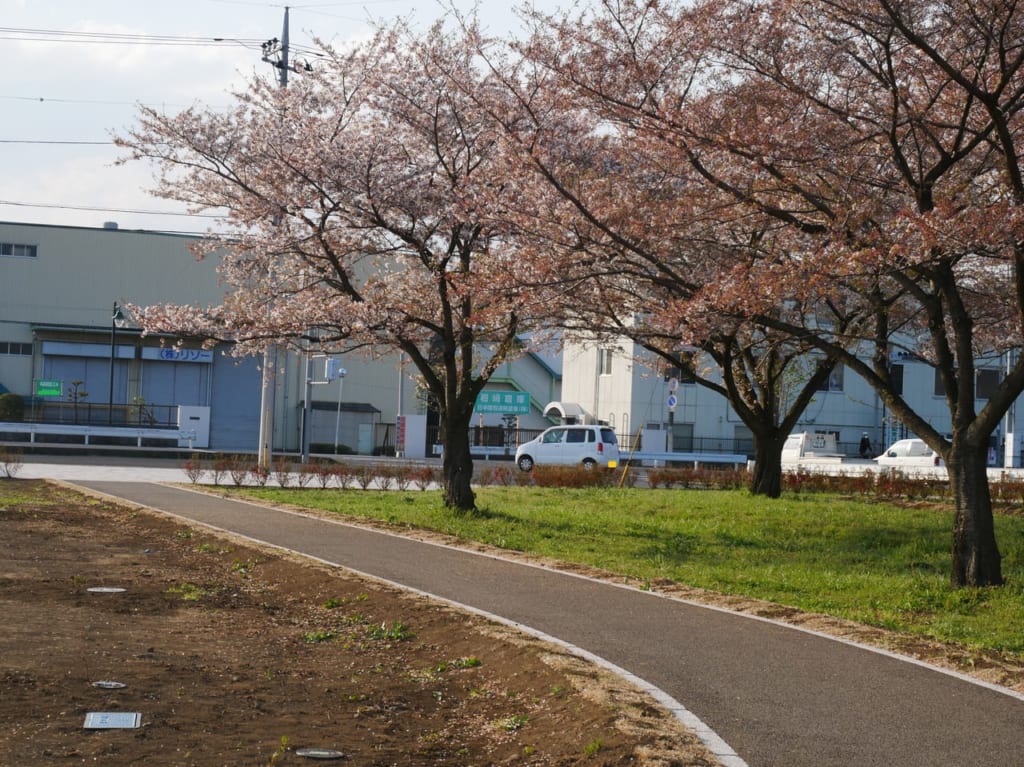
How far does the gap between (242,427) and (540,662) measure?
46623 mm

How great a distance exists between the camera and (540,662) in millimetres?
7664

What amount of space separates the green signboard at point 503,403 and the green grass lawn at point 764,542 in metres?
24.2

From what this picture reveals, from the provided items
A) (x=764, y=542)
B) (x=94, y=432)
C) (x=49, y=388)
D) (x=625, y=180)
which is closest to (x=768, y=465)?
(x=764, y=542)

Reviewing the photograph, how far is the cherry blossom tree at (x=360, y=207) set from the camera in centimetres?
1752

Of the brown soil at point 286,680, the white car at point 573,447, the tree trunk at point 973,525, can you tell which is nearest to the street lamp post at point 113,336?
the white car at point 573,447

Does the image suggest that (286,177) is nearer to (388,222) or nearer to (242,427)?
(388,222)

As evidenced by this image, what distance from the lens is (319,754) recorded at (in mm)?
5703

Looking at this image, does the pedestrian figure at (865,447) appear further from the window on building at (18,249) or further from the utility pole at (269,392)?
the window on building at (18,249)

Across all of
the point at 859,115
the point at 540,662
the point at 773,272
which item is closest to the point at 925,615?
the point at 773,272

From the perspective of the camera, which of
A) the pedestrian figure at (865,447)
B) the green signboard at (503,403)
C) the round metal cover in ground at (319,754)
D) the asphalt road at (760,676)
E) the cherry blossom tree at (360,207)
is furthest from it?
the green signboard at (503,403)

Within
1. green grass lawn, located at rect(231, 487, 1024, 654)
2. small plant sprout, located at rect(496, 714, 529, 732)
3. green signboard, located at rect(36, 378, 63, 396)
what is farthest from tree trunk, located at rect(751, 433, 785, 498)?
green signboard, located at rect(36, 378, 63, 396)

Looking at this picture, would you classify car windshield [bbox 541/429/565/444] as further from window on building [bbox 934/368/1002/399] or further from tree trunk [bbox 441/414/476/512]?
tree trunk [bbox 441/414/476/512]

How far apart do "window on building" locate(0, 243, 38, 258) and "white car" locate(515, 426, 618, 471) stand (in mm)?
25553

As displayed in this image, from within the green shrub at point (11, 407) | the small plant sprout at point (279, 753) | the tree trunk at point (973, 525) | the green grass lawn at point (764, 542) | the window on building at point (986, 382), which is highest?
the window on building at point (986, 382)
